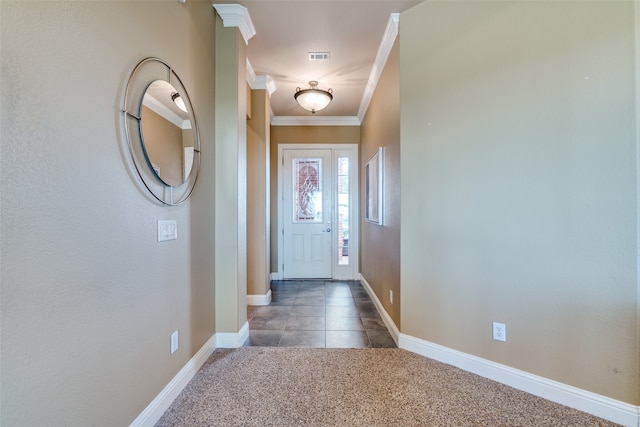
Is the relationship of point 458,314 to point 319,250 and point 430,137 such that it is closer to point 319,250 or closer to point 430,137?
point 430,137

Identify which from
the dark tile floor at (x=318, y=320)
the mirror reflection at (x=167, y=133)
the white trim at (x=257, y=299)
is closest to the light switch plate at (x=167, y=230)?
the mirror reflection at (x=167, y=133)

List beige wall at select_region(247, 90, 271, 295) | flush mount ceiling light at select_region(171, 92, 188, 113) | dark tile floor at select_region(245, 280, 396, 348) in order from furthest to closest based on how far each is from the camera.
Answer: beige wall at select_region(247, 90, 271, 295), dark tile floor at select_region(245, 280, 396, 348), flush mount ceiling light at select_region(171, 92, 188, 113)

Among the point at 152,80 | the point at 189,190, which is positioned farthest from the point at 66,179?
the point at 189,190

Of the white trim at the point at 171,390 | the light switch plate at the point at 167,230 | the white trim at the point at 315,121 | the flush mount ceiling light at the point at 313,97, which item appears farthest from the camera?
the white trim at the point at 315,121

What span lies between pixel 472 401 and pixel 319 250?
323cm

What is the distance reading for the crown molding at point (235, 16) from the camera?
2.24 meters

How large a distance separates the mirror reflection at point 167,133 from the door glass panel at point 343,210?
308 centimetres

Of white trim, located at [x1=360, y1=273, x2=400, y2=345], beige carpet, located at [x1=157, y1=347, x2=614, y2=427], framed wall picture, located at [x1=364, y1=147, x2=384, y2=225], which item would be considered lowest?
beige carpet, located at [x1=157, y1=347, x2=614, y2=427]

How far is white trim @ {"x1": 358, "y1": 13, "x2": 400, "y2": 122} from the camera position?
92.6 inches

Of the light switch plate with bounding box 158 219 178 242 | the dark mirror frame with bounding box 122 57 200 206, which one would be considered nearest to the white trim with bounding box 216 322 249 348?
the light switch plate with bounding box 158 219 178 242

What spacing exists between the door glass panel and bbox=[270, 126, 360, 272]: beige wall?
39 cm

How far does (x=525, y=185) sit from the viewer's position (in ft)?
5.70

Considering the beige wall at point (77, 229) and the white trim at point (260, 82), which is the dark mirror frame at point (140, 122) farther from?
the white trim at point (260, 82)

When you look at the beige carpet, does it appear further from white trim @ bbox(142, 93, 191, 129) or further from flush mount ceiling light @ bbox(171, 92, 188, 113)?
flush mount ceiling light @ bbox(171, 92, 188, 113)
